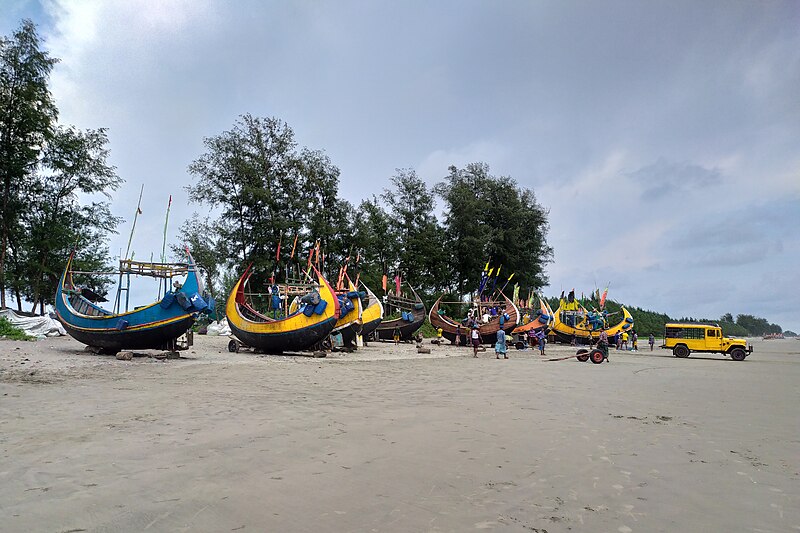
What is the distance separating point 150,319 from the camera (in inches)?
708

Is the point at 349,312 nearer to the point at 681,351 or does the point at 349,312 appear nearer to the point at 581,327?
the point at 681,351

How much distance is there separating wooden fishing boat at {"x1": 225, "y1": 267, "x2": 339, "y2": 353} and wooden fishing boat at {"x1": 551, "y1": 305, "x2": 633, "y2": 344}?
2582cm

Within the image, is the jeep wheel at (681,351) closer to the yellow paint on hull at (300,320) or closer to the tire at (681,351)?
the tire at (681,351)

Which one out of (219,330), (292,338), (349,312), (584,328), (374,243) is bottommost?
(292,338)

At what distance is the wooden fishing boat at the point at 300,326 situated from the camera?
2094 cm

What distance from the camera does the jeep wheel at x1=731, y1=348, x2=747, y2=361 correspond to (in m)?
27.7

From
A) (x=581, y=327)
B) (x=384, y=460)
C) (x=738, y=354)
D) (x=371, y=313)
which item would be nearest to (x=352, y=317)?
(x=371, y=313)

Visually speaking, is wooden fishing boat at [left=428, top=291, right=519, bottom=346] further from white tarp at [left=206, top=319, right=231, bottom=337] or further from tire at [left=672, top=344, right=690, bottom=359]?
white tarp at [left=206, top=319, right=231, bottom=337]

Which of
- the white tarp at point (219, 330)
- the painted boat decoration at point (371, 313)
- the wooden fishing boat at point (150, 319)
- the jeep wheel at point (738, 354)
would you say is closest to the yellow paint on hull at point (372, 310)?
the painted boat decoration at point (371, 313)

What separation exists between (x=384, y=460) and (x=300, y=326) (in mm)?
16297

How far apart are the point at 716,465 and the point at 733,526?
1954mm

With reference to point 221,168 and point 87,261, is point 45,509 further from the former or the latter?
point 221,168

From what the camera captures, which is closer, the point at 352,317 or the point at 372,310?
the point at 352,317

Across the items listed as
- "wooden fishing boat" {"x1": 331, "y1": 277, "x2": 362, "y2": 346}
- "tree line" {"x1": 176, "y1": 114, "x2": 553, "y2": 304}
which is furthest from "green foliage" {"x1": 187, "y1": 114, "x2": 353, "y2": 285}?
"wooden fishing boat" {"x1": 331, "y1": 277, "x2": 362, "y2": 346}
